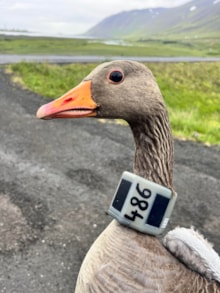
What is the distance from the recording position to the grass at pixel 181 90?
12156 mm

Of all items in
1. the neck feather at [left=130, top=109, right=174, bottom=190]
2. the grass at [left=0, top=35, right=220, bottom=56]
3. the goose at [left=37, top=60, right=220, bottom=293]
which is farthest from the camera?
the grass at [left=0, top=35, right=220, bottom=56]

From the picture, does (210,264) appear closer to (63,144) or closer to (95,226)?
(95,226)

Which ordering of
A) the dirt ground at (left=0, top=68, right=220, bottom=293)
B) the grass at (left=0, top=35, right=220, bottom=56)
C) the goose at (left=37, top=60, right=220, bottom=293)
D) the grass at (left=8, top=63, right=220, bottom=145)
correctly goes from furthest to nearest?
1. the grass at (left=0, top=35, right=220, bottom=56)
2. the grass at (left=8, top=63, right=220, bottom=145)
3. the dirt ground at (left=0, top=68, right=220, bottom=293)
4. the goose at (left=37, top=60, right=220, bottom=293)

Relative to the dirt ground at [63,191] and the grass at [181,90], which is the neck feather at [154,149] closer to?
the dirt ground at [63,191]

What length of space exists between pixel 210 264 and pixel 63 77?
18.9 m

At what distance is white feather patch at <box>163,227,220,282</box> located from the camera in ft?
8.90

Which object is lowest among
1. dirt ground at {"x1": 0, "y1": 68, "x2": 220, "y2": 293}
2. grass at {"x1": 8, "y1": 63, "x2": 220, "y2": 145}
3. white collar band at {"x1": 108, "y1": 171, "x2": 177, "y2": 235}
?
dirt ground at {"x1": 0, "y1": 68, "x2": 220, "y2": 293}

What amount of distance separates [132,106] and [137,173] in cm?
46

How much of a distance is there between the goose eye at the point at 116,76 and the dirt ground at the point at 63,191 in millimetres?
3460

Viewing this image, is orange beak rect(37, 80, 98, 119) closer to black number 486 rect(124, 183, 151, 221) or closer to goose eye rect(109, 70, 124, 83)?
goose eye rect(109, 70, 124, 83)

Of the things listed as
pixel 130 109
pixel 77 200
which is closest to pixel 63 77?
pixel 77 200

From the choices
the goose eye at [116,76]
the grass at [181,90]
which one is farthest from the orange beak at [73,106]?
the grass at [181,90]

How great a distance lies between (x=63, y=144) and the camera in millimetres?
10164

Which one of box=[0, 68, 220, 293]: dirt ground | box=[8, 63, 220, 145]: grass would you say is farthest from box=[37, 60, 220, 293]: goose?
box=[8, 63, 220, 145]: grass
